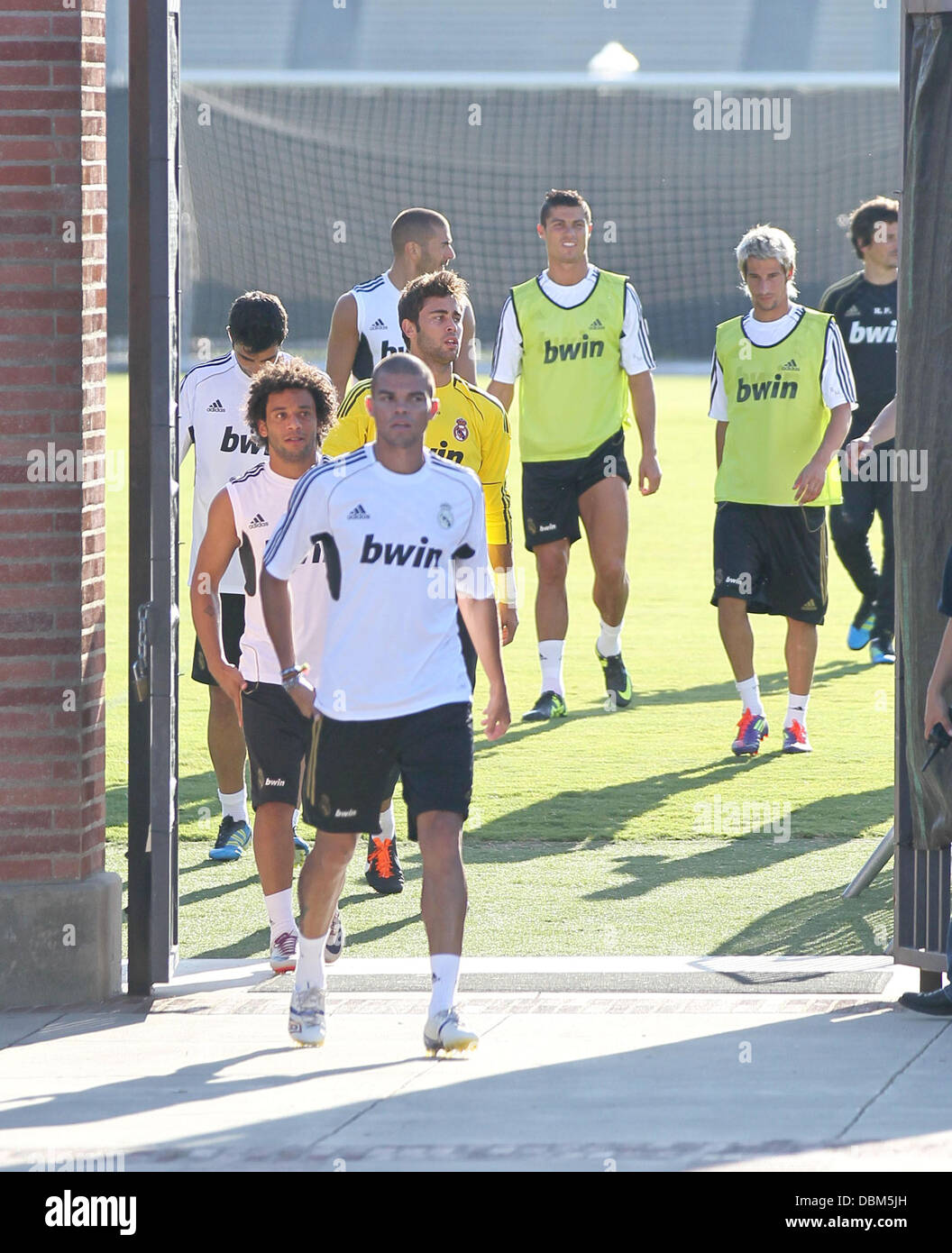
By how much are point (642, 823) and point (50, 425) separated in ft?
11.0

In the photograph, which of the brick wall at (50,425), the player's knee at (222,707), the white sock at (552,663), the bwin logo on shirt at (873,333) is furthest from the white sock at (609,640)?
the brick wall at (50,425)

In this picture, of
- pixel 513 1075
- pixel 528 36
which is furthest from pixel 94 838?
pixel 528 36

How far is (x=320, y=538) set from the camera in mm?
5672

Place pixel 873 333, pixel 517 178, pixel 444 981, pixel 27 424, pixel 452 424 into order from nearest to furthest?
1. pixel 444 981
2. pixel 27 424
3. pixel 452 424
4. pixel 873 333
5. pixel 517 178

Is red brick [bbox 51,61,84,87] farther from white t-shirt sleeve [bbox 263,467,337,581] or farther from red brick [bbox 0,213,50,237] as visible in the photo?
white t-shirt sleeve [bbox 263,467,337,581]

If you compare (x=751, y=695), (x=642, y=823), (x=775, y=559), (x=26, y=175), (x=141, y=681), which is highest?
(x=26, y=175)

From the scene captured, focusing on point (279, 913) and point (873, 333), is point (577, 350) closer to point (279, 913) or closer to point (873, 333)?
point (873, 333)

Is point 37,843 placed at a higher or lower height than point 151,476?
lower

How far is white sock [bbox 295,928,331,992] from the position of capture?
574 cm

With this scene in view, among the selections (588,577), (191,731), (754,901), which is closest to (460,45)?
(588,577)

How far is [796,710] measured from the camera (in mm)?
9812

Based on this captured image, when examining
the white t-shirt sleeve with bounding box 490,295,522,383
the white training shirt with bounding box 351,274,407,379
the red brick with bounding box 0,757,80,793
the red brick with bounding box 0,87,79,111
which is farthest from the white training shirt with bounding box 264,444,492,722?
the white t-shirt sleeve with bounding box 490,295,522,383

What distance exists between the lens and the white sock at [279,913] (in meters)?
6.67
